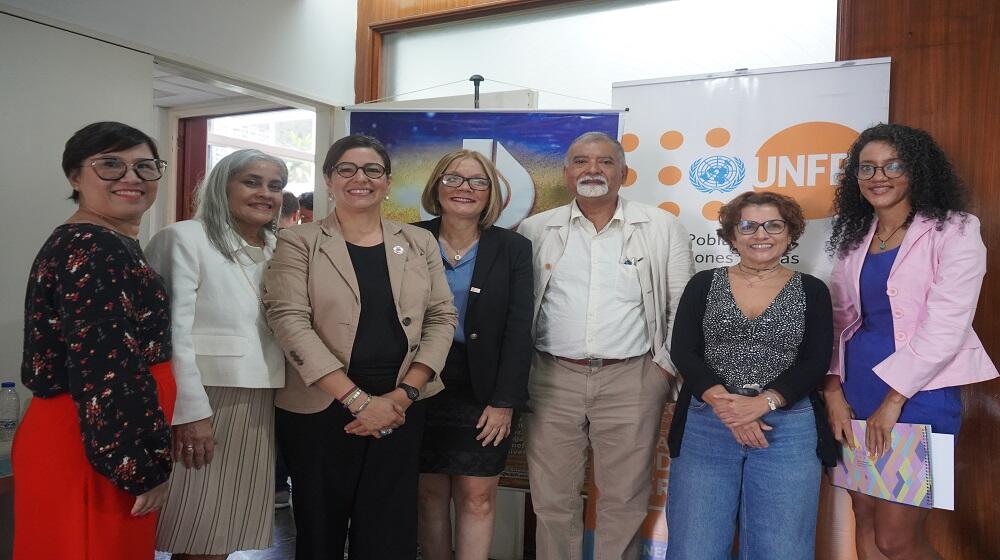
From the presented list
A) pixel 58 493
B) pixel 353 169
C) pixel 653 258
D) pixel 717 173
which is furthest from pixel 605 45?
pixel 58 493

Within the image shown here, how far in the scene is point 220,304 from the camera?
2.00 metres

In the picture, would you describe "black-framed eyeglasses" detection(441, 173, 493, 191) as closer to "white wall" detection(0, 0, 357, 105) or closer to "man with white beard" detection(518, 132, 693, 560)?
"man with white beard" detection(518, 132, 693, 560)

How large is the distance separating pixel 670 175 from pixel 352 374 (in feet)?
5.88

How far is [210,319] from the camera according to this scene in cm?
200

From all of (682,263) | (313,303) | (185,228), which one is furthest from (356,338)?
(682,263)

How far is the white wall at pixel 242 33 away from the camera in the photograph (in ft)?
10.4

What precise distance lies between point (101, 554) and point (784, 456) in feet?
6.14

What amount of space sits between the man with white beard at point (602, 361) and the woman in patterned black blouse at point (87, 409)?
4.41 feet

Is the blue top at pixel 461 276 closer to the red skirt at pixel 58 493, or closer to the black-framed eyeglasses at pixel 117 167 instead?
the black-framed eyeglasses at pixel 117 167

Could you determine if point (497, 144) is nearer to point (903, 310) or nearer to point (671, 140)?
point (671, 140)

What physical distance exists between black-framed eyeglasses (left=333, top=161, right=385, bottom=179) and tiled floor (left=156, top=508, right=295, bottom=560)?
2013 millimetres

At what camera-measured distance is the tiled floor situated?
3189 mm

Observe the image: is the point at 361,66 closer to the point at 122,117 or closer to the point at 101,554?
the point at 122,117

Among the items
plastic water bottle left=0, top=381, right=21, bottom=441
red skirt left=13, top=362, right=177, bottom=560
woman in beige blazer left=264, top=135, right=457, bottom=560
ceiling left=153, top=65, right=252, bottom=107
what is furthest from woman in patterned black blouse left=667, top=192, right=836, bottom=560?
ceiling left=153, top=65, right=252, bottom=107
